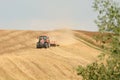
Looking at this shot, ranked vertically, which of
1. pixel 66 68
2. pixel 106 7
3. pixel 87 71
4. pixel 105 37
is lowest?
pixel 66 68

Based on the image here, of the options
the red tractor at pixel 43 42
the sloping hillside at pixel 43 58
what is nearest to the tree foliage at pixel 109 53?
the sloping hillside at pixel 43 58

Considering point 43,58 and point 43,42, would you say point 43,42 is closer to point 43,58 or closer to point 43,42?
point 43,42

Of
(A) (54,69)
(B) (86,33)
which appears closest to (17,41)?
(B) (86,33)

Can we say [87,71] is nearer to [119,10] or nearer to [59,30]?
[119,10]

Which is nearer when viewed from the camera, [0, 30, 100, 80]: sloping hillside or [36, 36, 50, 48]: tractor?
[0, 30, 100, 80]: sloping hillside

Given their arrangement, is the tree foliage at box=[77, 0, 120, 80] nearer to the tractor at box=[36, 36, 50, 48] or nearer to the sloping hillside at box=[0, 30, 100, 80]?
the sloping hillside at box=[0, 30, 100, 80]

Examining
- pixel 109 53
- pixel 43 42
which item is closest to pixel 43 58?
pixel 43 42

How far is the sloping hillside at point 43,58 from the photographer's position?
39594 mm

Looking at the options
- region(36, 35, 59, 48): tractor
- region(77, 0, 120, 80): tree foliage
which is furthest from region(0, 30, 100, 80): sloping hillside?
region(77, 0, 120, 80): tree foliage

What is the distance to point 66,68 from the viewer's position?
42469mm

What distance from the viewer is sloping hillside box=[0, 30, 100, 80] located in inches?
1559

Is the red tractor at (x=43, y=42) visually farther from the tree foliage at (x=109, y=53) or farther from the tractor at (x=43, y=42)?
the tree foliage at (x=109, y=53)

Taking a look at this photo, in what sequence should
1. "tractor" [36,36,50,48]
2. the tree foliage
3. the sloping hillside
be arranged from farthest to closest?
"tractor" [36,36,50,48], the sloping hillside, the tree foliage

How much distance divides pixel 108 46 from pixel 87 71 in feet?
4.34
